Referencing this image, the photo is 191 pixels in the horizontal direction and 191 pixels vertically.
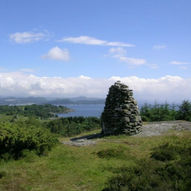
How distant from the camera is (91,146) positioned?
49.1 ft

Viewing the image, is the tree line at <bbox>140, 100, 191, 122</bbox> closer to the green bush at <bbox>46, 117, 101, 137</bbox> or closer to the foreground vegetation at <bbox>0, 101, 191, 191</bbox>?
the green bush at <bbox>46, 117, 101, 137</bbox>

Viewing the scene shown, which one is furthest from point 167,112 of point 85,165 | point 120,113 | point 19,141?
point 19,141

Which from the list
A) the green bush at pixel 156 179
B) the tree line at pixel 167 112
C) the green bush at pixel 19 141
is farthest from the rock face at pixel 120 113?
the tree line at pixel 167 112

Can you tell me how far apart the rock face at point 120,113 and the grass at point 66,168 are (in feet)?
16.4

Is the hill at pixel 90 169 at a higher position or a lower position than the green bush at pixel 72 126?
higher

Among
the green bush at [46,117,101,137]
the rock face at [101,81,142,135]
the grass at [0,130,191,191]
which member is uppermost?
the rock face at [101,81,142,135]

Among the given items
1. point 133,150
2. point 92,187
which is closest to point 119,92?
point 133,150

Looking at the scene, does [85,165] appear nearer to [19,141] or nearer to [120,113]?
[19,141]

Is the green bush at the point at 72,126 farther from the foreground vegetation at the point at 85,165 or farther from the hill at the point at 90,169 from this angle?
the hill at the point at 90,169

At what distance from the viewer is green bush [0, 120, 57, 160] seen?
11.1 m

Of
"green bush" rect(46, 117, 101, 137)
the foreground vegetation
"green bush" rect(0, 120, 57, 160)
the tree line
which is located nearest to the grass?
the foreground vegetation

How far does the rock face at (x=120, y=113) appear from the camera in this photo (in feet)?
63.3

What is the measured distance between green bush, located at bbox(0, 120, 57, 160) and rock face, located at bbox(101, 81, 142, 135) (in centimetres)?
804

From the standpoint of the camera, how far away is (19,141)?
11.3 metres
